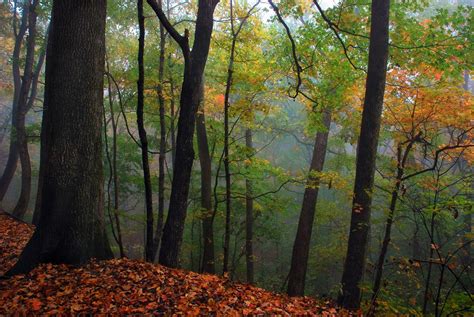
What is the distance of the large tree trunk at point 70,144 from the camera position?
4984mm

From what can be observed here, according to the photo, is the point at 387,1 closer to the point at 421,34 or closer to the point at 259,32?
the point at 421,34

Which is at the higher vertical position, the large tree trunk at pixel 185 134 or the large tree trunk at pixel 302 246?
the large tree trunk at pixel 185 134

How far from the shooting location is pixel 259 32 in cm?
1091

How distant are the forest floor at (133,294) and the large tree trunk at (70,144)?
356 mm

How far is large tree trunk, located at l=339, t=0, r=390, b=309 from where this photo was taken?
6.01 meters

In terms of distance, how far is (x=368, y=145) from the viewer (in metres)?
6.10

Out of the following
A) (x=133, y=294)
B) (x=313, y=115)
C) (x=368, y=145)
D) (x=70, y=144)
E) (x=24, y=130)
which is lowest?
(x=133, y=294)

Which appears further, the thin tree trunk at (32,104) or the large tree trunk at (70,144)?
the thin tree trunk at (32,104)

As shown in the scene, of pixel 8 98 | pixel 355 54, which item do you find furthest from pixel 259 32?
pixel 8 98

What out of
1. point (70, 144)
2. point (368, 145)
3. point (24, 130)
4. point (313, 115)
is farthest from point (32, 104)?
point (368, 145)

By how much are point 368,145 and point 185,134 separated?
331 cm

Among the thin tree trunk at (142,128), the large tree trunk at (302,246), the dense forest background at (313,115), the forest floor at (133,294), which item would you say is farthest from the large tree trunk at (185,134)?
the large tree trunk at (302,246)

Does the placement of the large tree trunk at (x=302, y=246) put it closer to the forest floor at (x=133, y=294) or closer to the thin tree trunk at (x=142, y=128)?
the forest floor at (x=133, y=294)

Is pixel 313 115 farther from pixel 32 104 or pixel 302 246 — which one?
pixel 32 104
